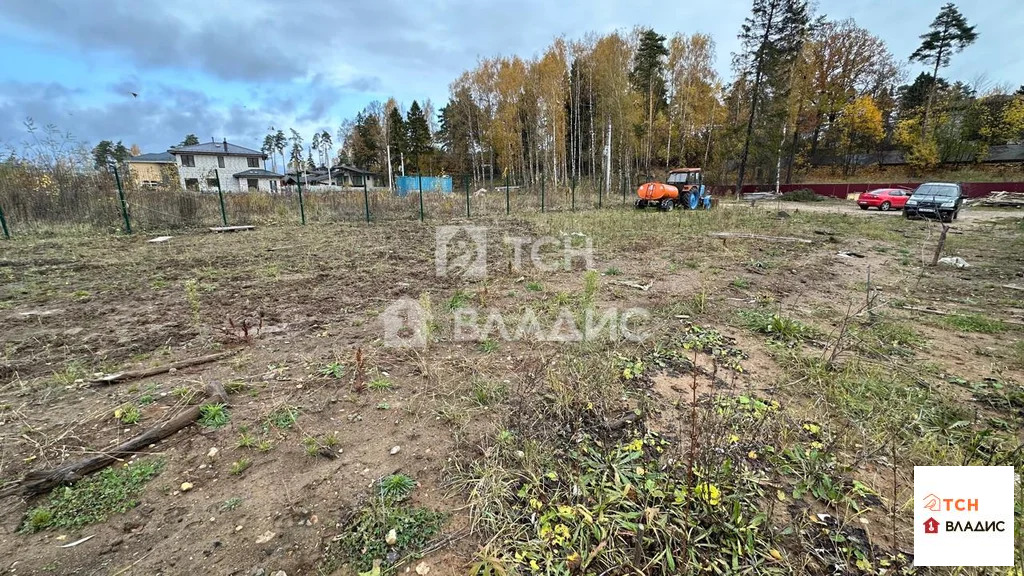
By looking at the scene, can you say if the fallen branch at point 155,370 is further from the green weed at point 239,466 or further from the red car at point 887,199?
the red car at point 887,199

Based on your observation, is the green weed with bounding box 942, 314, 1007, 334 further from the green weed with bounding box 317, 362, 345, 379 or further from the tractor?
the tractor

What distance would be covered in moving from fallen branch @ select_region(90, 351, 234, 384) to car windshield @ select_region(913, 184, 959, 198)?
2240 cm

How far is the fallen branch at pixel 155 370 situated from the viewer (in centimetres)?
293

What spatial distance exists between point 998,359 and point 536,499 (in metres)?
4.38

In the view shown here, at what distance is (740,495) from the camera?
1.86 metres

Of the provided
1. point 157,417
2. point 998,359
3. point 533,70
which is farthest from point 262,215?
point 533,70

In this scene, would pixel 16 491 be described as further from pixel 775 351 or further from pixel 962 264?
pixel 962 264

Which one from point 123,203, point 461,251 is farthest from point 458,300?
point 123,203

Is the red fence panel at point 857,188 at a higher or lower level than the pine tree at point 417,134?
lower

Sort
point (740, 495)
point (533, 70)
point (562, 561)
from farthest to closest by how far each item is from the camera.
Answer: point (533, 70)
point (740, 495)
point (562, 561)

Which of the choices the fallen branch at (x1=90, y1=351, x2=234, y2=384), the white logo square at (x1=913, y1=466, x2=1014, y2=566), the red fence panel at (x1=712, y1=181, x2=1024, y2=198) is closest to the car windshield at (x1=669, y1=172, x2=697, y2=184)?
the red fence panel at (x1=712, y1=181, x2=1024, y2=198)

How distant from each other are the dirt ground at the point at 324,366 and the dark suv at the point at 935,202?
8679 mm

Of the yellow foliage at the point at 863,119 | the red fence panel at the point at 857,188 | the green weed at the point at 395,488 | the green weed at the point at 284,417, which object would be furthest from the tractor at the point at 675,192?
the yellow foliage at the point at 863,119

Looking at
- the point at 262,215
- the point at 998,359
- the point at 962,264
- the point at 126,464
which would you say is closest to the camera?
the point at 126,464
